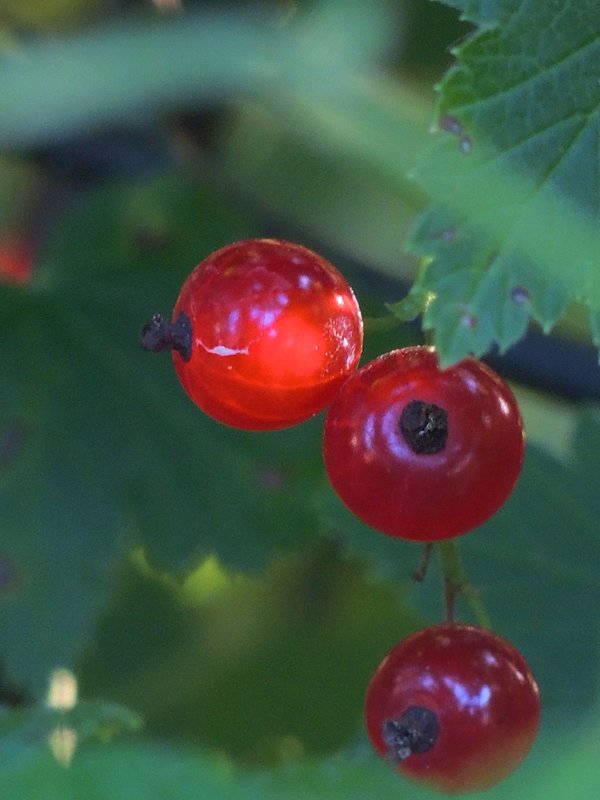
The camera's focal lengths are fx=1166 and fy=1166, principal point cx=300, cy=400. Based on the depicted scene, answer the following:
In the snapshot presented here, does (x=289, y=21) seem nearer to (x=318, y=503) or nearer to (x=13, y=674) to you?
(x=318, y=503)

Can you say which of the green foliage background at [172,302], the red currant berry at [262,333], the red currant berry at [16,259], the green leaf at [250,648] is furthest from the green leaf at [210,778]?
the red currant berry at [16,259]

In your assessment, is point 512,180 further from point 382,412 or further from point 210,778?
point 210,778

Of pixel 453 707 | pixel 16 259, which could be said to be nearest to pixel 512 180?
pixel 453 707

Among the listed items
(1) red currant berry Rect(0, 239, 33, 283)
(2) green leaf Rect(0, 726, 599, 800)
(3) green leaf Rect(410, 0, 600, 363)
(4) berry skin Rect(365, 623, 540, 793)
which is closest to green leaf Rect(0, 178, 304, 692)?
(1) red currant berry Rect(0, 239, 33, 283)

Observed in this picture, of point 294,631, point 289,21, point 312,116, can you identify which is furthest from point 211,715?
point 289,21

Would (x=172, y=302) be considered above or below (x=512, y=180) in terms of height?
below

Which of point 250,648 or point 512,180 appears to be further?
point 250,648
